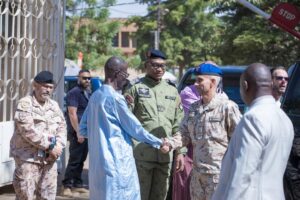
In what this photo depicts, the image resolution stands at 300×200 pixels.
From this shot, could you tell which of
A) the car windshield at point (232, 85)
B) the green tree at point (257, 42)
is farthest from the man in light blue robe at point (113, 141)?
the green tree at point (257, 42)

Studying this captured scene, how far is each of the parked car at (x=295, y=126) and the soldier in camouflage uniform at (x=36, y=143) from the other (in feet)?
7.32

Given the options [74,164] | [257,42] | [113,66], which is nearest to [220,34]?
[257,42]

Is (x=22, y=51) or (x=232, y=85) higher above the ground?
(x=22, y=51)

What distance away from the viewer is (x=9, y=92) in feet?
27.2

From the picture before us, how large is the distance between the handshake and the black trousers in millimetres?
3756

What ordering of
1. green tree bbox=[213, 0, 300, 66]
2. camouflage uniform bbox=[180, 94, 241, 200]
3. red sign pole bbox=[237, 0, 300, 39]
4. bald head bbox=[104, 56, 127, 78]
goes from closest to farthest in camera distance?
camouflage uniform bbox=[180, 94, 241, 200]
bald head bbox=[104, 56, 127, 78]
red sign pole bbox=[237, 0, 300, 39]
green tree bbox=[213, 0, 300, 66]

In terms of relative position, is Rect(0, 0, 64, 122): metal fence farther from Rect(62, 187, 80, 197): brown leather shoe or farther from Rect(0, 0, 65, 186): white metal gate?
Rect(62, 187, 80, 197): brown leather shoe

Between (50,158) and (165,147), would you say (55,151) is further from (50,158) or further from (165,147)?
(165,147)

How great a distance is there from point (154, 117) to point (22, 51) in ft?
10.7

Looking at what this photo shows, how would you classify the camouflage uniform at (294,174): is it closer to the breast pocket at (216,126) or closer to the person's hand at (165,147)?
the breast pocket at (216,126)

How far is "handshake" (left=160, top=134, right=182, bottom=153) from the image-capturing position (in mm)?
5414

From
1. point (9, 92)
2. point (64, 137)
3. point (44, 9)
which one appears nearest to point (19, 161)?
point (64, 137)

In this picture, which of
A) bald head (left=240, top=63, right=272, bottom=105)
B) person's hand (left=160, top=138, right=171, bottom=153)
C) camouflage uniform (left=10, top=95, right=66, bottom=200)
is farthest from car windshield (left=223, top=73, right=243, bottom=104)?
bald head (left=240, top=63, right=272, bottom=105)

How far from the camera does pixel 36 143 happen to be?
604 cm
